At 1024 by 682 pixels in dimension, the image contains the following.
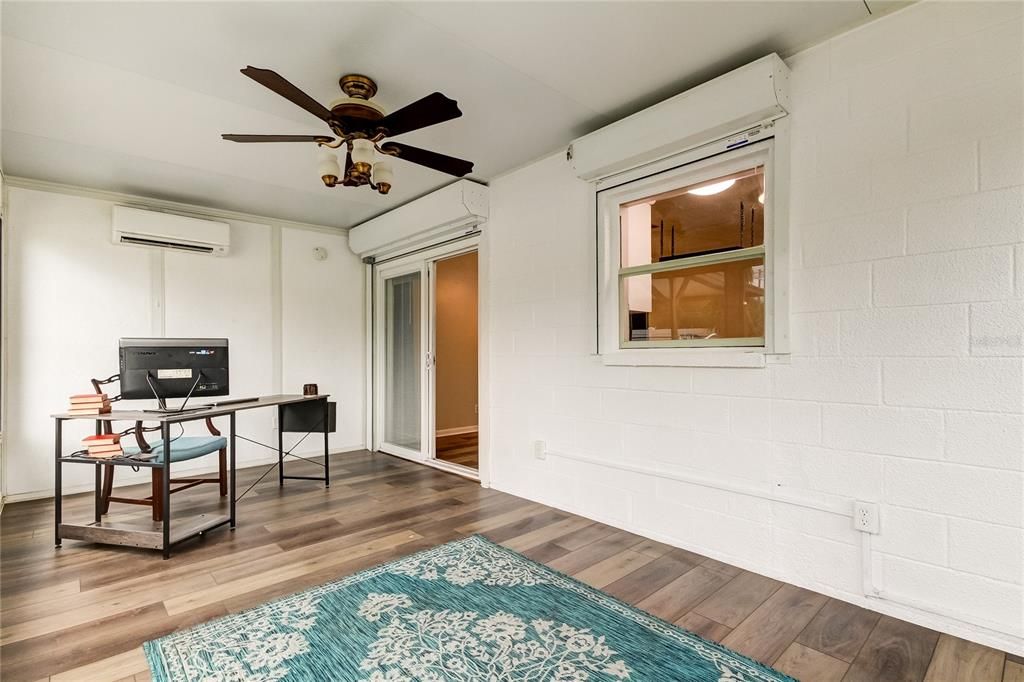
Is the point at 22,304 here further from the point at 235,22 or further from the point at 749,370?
the point at 749,370

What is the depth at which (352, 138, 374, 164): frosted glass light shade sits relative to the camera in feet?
8.37

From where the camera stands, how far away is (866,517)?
2.12 m

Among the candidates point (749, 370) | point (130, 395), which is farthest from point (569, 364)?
point (130, 395)

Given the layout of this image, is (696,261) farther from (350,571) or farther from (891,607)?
(350,571)

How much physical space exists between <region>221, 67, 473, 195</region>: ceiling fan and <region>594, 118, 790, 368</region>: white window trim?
42.7 inches

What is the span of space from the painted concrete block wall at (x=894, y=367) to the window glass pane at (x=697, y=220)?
0.27 metres

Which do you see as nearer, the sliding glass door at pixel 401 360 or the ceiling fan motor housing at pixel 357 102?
the ceiling fan motor housing at pixel 357 102

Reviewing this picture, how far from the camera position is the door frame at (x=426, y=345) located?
4180mm

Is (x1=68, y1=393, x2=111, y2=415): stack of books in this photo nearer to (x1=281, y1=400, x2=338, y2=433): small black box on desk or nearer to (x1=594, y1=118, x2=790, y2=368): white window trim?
(x1=281, y1=400, x2=338, y2=433): small black box on desk

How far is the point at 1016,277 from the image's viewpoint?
1801 millimetres

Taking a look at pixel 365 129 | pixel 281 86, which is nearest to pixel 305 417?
pixel 365 129

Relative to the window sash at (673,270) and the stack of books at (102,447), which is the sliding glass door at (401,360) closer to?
the window sash at (673,270)

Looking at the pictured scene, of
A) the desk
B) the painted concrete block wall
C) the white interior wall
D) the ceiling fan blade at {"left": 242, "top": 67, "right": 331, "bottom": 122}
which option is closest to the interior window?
the painted concrete block wall

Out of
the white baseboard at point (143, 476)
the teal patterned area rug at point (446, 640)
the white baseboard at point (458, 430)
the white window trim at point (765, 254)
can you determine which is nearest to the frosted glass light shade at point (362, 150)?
the white window trim at point (765, 254)
